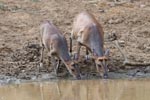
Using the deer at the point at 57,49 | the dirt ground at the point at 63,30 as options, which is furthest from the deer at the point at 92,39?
the dirt ground at the point at 63,30

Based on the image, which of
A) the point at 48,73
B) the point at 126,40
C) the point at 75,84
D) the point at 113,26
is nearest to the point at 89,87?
the point at 75,84

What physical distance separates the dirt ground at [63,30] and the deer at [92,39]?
43 cm

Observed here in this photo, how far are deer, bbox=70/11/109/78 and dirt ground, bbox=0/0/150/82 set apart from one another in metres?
0.43

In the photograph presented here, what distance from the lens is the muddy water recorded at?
11.9 meters

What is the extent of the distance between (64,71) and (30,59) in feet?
3.33

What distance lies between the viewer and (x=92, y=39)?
43.4 feet

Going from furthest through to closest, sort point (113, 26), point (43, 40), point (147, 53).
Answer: point (113, 26) → point (147, 53) → point (43, 40)

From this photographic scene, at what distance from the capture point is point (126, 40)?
50.6 ft

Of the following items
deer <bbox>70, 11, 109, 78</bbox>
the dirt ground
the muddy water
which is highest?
deer <bbox>70, 11, 109, 78</bbox>

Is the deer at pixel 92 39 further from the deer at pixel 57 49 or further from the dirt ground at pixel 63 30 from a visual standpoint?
the dirt ground at pixel 63 30

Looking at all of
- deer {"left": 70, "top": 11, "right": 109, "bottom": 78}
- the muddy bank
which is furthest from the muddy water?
deer {"left": 70, "top": 11, "right": 109, "bottom": 78}

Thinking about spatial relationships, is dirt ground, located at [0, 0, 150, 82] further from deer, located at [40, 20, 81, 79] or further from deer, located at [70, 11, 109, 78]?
deer, located at [70, 11, 109, 78]

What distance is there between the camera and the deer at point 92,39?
42.3 ft

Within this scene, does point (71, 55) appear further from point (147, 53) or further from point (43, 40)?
point (147, 53)
